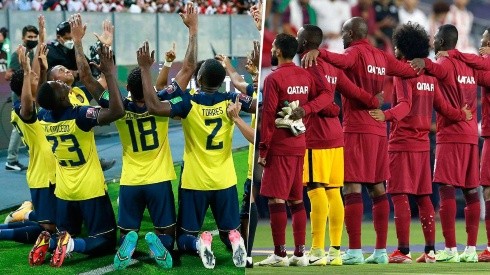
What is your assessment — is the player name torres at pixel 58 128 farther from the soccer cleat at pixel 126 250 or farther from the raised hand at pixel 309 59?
the raised hand at pixel 309 59

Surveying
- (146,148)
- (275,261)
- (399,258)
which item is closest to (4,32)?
(146,148)

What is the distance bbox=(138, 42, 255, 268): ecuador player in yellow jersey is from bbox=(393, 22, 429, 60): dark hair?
1.03 meters

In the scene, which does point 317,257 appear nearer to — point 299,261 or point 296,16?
point 299,261

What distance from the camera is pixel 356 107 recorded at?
7098 millimetres

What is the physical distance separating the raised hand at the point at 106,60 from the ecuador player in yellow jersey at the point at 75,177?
0.33 m

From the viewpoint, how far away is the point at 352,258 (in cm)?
720

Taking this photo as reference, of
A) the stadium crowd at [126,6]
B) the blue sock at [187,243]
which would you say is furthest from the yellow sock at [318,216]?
the stadium crowd at [126,6]

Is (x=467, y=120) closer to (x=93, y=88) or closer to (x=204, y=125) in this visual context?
(x=204, y=125)

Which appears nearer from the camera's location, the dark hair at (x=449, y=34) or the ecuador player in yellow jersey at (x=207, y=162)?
the ecuador player in yellow jersey at (x=207, y=162)

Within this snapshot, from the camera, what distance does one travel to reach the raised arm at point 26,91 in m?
7.29

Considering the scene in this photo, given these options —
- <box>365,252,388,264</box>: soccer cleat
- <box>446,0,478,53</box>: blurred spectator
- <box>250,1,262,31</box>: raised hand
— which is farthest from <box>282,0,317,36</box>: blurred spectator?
<box>365,252,388,264</box>: soccer cleat

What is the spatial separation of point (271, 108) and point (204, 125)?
666 mm

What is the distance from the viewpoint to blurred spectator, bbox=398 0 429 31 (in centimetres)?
727

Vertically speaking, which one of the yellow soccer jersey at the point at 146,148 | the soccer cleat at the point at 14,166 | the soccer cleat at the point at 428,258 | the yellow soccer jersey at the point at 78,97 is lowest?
the soccer cleat at the point at 428,258
